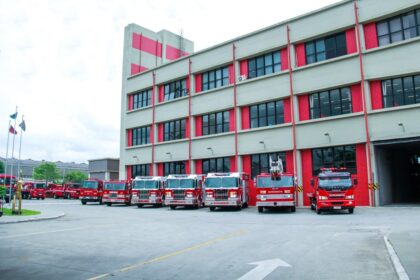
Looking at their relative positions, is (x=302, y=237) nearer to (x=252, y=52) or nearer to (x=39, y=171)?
(x=252, y=52)

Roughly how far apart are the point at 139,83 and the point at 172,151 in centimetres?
1050

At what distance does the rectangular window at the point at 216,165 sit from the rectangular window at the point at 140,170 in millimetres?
8450

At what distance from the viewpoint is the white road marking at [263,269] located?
6.73 meters

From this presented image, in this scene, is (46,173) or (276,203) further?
(46,173)

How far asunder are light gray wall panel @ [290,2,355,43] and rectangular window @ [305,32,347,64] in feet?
2.22

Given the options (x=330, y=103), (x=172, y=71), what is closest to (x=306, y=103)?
(x=330, y=103)

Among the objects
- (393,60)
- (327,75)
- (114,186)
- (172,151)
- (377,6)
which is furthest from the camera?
(172,151)

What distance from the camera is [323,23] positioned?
94.3ft

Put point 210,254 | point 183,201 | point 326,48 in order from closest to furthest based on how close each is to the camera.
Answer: point 210,254 < point 183,201 < point 326,48

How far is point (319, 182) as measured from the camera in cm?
2131

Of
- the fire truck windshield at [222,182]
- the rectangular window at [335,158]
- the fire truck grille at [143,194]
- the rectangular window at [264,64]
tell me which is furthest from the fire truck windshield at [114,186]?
the rectangular window at [335,158]

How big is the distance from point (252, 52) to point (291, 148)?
9605mm

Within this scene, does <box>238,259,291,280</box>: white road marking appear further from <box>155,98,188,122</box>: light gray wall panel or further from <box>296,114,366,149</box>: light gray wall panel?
<box>155,98,188,122</box>: light gray wall panel

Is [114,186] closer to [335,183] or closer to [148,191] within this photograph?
[148,191]
